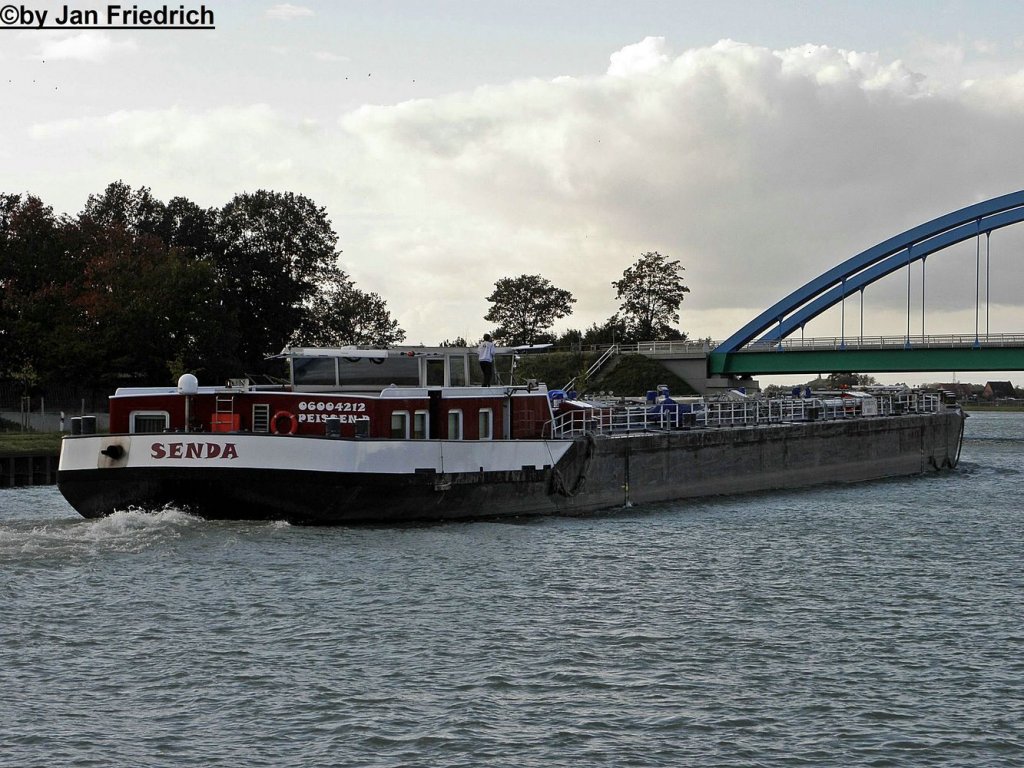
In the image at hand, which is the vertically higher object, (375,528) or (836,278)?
(836,278)

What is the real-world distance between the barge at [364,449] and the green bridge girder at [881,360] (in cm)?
4622

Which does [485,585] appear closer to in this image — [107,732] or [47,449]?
[107,732]

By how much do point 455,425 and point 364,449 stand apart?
3537 millimetres

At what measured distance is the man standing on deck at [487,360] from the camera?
33.9 metres

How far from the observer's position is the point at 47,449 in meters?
52.8

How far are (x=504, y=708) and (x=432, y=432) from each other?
1590 centimetres

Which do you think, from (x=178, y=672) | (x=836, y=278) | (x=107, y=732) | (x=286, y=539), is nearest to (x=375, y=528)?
(x=286, y=539)

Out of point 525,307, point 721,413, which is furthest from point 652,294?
point 721,413

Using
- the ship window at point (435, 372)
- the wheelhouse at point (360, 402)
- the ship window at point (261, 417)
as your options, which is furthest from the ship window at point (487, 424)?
the ship window at point (261, 417)

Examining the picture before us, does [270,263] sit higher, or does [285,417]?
[270,263]

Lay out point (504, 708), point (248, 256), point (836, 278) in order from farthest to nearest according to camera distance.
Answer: point (836, 278), point (248, 256), point (504, 708)

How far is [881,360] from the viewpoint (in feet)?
275

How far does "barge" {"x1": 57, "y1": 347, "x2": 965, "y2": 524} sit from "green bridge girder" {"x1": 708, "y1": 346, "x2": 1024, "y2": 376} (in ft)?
152

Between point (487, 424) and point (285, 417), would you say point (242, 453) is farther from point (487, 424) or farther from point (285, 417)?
point (487, 424)
